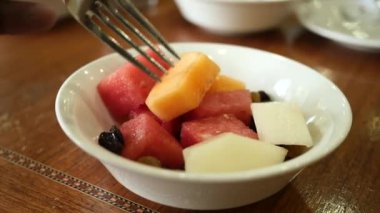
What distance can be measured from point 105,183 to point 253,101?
287 mm

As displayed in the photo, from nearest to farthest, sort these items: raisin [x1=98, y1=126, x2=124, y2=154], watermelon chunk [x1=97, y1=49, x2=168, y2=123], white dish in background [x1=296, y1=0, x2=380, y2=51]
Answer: raisin [x1=98, y1=126, x2=124, y2=154] → watermelon chunk [x1=97, y1=49, x2=168, y2=123] → white dish in background [x1=296, y1=0, x2=380, y2=51]

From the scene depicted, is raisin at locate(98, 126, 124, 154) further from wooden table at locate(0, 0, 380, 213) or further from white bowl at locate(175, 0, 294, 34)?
white bowl at locate(175, 0, 294, 34)

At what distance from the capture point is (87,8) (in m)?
0.67

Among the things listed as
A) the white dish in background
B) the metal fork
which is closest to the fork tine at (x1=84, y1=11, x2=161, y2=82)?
the metal fork

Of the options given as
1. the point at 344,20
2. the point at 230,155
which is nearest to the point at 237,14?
the point at 344,20

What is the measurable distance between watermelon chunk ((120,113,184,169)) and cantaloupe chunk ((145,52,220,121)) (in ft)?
0.08

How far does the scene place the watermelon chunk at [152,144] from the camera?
60 centimetres

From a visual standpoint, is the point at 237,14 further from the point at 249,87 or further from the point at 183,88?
the point at 183,88

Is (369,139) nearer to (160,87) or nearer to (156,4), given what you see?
(160,87)

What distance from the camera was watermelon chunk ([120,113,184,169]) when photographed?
597 millimetres

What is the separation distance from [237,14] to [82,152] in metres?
0.63

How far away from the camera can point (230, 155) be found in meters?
0.53

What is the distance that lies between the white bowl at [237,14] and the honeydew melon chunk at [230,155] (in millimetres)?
646

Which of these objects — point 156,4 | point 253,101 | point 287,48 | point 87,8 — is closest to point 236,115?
point 253,101
